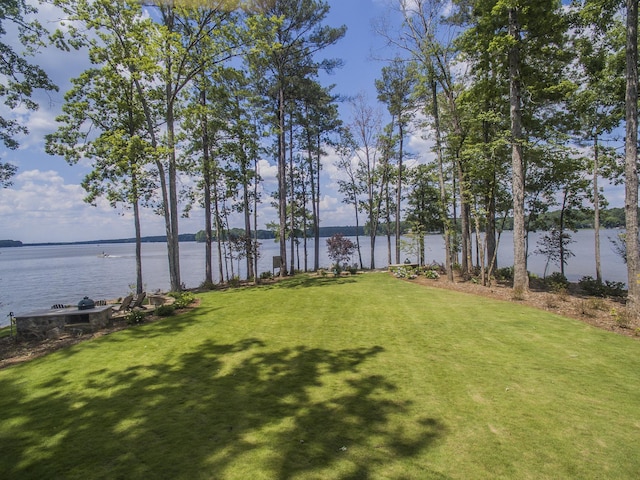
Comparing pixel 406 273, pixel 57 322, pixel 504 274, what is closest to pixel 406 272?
pixel 406 273

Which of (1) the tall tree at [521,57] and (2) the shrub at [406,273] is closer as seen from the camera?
(1) the tall tree at [521,57]

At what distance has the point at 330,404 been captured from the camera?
165 inches

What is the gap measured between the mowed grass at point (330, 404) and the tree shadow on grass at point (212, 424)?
2cm

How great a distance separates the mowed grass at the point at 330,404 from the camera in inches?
122

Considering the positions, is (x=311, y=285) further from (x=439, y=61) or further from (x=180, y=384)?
(x=439, y=61)

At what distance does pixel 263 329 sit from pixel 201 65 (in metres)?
10.9

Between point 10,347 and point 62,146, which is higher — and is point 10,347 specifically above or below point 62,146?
below

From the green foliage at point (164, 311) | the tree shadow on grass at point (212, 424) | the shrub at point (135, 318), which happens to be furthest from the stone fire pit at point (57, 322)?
the tree shadow on grass at point (212, 424)

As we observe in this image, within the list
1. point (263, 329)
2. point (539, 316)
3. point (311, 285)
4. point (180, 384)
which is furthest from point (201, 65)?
point (539, 316)

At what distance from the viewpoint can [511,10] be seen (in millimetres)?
10891

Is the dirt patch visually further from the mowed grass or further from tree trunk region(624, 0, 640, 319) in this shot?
the mowed grass

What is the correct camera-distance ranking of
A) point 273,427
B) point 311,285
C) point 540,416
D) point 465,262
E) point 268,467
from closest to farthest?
point 268,467 → point 273,427 → point 540,416 → point 311,285 → point 465,262

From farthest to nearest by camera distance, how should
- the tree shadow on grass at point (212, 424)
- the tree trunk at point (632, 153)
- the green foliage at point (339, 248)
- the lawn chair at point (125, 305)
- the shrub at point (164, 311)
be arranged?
the green foliage at point (339, 248) → the lawn chair at point (125, 305) → the shrub at point (164, 311) → the tree trunk at point (632, 153) → the tree shadow on grass at point (212, 424)

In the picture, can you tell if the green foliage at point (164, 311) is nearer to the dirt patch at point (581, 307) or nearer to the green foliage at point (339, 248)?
the dirt patch at point (581, 307)
